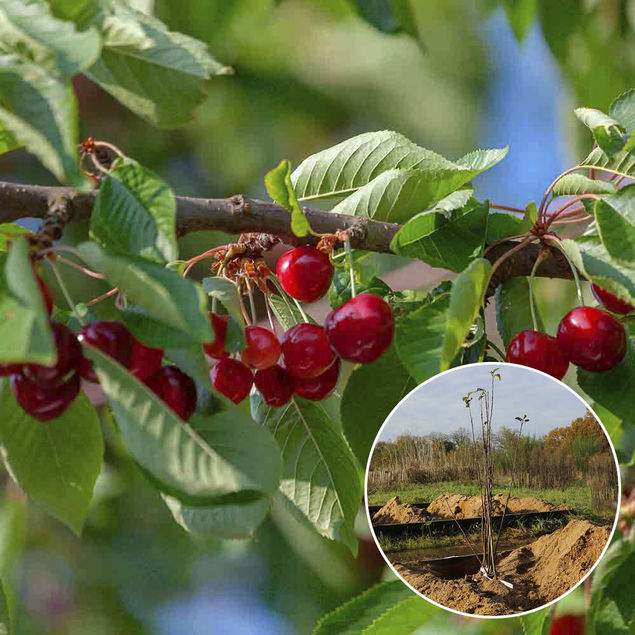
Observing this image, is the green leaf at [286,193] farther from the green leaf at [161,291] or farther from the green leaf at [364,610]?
the green leaf at [364,610]

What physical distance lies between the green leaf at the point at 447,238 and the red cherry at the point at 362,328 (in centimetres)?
11

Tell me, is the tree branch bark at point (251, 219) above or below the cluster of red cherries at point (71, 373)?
above

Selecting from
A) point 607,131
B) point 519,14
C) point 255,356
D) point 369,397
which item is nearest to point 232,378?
point 255,356

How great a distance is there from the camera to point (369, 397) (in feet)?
2.88

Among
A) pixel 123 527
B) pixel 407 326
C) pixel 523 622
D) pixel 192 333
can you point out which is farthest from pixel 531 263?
pixel 123 527

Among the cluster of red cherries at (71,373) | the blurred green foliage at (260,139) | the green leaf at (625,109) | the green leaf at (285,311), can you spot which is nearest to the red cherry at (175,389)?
the cluster of red cherries at (71,373)

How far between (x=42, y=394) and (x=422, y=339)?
311 mm

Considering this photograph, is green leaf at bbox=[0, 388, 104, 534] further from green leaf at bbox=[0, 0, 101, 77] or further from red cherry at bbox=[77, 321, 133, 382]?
green leaf at bbox=[0, 0, 101, 77]

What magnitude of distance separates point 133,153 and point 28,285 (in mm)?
2496

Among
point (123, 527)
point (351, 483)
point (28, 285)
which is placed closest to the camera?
point (28, 285)

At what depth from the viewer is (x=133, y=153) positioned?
292 centimetres

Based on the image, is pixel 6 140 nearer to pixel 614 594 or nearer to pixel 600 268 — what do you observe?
pixel 600 268

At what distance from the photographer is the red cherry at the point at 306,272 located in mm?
949

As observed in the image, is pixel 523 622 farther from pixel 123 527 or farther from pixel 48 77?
pixel 123 527
